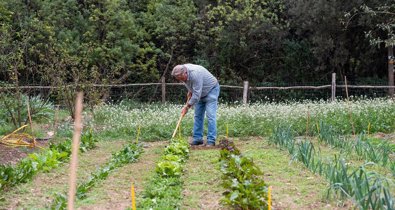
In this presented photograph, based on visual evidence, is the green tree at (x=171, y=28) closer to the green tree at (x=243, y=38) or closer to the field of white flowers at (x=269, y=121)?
the green tree at (x=243, y=38)

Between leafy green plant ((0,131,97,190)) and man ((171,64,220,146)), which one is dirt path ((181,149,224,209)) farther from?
leafy green plant ((0,131,97,190))

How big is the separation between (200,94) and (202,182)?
3175 mm

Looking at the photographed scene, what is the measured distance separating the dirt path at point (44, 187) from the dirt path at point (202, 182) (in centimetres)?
136

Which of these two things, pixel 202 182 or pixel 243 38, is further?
pixel 243 38

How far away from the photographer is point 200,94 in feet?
31.1

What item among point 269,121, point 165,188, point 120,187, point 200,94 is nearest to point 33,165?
point 120,187

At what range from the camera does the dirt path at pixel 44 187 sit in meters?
5.48

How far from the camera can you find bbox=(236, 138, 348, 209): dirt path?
5.24 metres

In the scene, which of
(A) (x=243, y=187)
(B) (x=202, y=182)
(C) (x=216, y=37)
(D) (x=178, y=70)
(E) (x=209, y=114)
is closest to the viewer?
(A) (x=243, y=187)

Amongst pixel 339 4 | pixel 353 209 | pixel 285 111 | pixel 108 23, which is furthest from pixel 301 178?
pixel 108 23

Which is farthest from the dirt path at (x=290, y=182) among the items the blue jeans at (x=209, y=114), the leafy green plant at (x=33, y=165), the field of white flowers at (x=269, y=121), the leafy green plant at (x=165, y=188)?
the field of white flowers at (x=269, y=121)

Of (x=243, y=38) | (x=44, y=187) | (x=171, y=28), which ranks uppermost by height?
(x=171, y=28)

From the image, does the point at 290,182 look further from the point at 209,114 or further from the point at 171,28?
the point at 171,28

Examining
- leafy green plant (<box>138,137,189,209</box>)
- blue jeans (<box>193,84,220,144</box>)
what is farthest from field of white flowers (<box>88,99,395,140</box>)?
leafy green plant (<box>138,137,189,209</box>)
